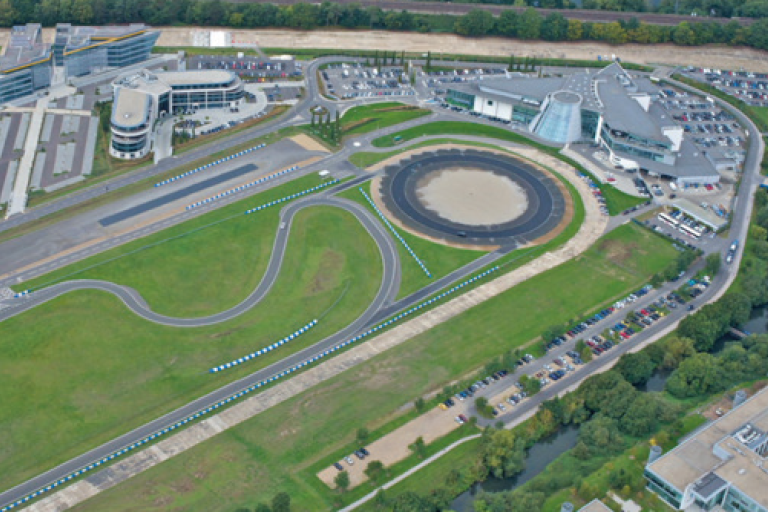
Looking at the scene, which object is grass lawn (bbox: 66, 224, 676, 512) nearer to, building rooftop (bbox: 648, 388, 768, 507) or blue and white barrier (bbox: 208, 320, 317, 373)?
blue and white barrier (bbox: 208, 320, 317, 373)

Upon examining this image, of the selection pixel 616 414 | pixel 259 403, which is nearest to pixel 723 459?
pixel 616 414

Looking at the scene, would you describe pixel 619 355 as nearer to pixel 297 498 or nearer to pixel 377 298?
pixel 377 298

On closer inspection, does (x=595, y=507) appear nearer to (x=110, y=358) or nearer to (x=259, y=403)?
(x=259, y=403)

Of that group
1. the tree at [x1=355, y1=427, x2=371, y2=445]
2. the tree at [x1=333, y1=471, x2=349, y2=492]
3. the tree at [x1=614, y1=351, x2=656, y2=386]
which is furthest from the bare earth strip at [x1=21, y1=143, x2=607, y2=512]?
the tree at [x1=614, y1=351, x2=656, y2=386]

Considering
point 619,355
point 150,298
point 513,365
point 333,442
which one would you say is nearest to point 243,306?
point 150,298

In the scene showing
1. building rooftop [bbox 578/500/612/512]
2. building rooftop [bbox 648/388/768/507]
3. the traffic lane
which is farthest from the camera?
the traffic lane
